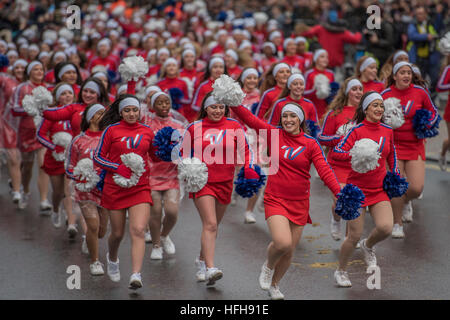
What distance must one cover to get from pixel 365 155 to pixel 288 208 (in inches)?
32.7

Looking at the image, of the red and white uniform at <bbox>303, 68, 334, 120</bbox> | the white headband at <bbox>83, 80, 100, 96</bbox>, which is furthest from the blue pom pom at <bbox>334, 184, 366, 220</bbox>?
the red and white uniform at <bbox>303, 68, 334, 120</bbox>

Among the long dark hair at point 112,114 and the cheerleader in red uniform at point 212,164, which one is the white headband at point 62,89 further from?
the cheerleader in red uniform at point 212,164

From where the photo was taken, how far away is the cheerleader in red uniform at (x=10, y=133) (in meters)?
11.8

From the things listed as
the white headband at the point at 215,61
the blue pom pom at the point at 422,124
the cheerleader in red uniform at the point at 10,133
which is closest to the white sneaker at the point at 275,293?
the blue pom pom at the point at 422,124

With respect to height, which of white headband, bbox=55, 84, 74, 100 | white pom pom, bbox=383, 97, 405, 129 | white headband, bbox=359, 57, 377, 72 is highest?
white headband, bbox=359, 57, 377, 72

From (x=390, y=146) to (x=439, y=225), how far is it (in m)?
2.46

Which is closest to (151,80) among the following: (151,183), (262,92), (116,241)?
(262,92)

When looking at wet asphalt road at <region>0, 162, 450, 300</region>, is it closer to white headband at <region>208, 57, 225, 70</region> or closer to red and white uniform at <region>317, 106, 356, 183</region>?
red and white uniform at <region>317, 106, 356, 183</region>

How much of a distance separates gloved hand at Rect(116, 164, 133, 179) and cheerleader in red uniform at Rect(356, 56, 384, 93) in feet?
14.4

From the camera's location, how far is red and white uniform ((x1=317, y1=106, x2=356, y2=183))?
28.6 ft

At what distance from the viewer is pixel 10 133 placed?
11.9 m

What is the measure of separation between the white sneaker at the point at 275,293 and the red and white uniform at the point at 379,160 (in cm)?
114

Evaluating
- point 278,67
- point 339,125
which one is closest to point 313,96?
point 278,67

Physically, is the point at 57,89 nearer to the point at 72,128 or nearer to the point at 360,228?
the point at 72,128
